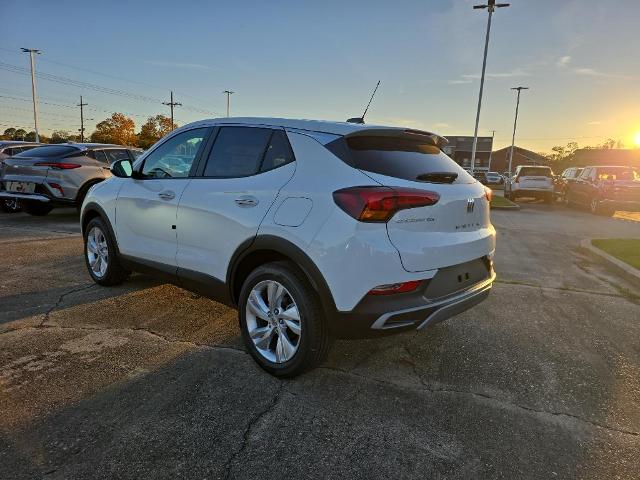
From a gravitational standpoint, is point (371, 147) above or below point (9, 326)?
above

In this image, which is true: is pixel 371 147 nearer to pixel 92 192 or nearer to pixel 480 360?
pixel 480 360

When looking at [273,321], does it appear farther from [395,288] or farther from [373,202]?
[373,202]

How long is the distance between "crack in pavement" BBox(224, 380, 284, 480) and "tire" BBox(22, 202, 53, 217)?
9.27 meters

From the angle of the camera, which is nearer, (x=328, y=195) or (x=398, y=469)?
(x=398, y=469)

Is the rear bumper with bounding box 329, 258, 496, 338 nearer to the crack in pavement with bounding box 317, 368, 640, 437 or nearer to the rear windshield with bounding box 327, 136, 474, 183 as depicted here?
the crack in pavement with bounding box 317, 368, 640, 437

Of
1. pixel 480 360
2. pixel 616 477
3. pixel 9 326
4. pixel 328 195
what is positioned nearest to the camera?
pixel 616 477

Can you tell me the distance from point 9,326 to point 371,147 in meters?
3.46

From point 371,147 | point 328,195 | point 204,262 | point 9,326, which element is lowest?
point 9,326

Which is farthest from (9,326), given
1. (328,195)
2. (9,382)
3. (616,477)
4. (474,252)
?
(616,477)

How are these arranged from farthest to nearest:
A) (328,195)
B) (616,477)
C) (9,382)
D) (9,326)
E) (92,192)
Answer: (92,192)
(9,326)
(9,382)
(328,195)
(616,477)

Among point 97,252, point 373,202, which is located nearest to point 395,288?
point 373,202

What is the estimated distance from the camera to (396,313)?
103 inches

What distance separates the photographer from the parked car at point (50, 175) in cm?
898

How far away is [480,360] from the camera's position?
342 cm
